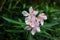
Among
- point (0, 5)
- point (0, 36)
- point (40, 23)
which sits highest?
point (0, 5)

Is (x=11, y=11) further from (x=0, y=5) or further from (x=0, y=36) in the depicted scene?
(x=0, y=36)

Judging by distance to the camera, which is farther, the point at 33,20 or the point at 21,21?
the point at 21,21

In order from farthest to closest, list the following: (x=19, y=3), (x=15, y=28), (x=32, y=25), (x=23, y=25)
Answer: (x=19, y=3) → (x=15, y=28) → (x=23, y=25) → (x=32, y=25)

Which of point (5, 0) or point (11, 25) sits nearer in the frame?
point (11, 25)

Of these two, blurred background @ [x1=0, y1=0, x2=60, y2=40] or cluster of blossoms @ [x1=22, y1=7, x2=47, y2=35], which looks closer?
cluster of blossoms @ [x1=22, y1=7, x2=47, y2=35]

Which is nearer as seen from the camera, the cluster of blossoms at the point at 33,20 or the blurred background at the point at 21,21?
the cluster of blossoms at the point at 33,20

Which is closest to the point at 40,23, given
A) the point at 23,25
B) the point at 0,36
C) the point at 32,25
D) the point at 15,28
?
the point at 32,25

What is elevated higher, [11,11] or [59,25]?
[11,11]

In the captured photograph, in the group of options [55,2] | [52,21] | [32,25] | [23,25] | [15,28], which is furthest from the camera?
[55,2]
